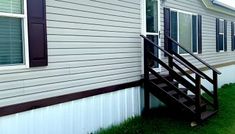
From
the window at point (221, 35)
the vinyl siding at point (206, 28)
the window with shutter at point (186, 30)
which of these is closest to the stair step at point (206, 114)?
the window with shutter at point (186, 30)

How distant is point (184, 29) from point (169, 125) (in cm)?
429

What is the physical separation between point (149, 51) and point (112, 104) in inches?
64.6

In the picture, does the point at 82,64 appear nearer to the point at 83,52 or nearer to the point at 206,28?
the point at 83,52

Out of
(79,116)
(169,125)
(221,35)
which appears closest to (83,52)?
(79,116)

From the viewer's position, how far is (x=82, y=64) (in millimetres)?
5918

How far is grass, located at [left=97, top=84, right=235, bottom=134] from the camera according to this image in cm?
656

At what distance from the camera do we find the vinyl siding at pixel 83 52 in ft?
15.8

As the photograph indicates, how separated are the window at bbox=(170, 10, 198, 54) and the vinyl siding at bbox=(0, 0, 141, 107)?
2.24 meters

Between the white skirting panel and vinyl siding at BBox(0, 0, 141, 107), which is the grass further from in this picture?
vinyl siding at BBox(0, 0, 141, 107)

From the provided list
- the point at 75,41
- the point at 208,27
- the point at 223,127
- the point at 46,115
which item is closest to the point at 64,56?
the point at 75,41

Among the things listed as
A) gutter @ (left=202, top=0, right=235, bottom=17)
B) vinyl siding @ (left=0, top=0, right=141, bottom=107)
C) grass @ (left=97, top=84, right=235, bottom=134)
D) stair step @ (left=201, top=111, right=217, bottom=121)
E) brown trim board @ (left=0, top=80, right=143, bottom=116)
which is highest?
gutter @ (left=202, top=0, right=235, bottom=17)

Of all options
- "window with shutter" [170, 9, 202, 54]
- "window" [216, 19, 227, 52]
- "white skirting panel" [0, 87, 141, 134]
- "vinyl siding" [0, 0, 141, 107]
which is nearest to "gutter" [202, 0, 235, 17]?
"window" [216, 19, 227, 52]

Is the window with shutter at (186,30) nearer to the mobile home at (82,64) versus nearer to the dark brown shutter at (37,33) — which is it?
the mobile home at (82,64)

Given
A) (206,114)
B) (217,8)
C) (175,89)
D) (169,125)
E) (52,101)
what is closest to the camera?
(52,101)
